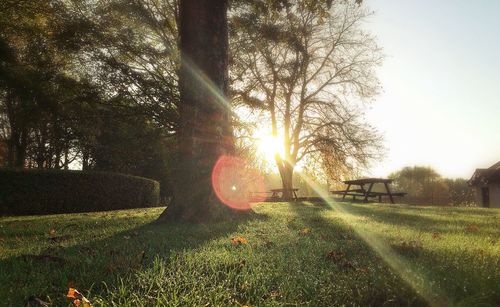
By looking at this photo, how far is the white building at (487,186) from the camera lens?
35272 millimetres

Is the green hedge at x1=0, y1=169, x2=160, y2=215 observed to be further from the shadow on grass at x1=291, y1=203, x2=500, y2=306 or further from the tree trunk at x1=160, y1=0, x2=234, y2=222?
the shadow on grass at x1=291, y1=203, x2=500, y2=306

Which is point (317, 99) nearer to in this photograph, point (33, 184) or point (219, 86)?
Result: point (33, 184)

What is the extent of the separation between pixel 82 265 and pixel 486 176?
135ft

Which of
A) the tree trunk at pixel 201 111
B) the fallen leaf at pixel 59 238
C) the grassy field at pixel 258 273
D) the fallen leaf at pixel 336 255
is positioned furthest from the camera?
the tree trunk at pixel 201 111

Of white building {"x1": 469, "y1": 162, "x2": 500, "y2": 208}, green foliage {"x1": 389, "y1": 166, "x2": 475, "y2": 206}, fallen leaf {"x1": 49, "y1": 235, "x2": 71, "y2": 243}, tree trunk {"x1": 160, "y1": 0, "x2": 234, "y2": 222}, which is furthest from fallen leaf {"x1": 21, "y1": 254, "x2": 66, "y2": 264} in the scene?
white building {"x1": 469, "y1": 162, "x2": 500, "y2": 208}

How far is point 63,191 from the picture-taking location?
57.4ft

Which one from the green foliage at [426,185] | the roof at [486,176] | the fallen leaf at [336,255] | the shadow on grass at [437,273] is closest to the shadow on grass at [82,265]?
the fallen leaf at [336,255]

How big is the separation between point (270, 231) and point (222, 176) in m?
2.11

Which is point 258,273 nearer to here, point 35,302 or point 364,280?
point 364,280

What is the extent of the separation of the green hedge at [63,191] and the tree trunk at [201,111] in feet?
39.5

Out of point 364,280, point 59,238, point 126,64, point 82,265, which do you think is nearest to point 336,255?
point 364,280

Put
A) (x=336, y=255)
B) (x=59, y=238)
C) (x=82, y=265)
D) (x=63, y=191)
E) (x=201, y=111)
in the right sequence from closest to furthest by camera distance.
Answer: (x=82, y=265), (x=336, y=255), (x=59, y=238), (x=201, y=111), (x=63, y=191)

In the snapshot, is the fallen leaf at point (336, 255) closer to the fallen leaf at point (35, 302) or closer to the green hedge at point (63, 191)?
the fallen leaf at point (35, 302)

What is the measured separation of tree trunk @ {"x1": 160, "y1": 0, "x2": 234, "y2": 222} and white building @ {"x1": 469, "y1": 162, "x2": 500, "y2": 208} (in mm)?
36279
